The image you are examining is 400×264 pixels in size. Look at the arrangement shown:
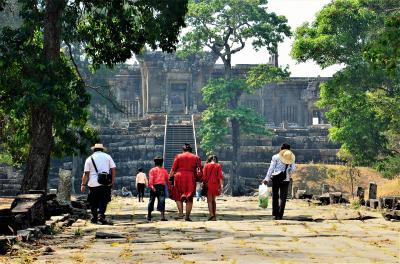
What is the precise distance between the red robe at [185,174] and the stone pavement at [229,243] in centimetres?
90

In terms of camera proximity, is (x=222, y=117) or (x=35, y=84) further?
(x=222, y=117)

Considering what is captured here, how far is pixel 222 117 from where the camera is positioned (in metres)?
48.4

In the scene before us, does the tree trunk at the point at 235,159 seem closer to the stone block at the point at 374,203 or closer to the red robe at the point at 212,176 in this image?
the stone block at the point at 374,203

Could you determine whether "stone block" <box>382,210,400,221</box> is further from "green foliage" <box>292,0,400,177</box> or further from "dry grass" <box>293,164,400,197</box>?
"dry grass" <box>293,164,400,197</box>

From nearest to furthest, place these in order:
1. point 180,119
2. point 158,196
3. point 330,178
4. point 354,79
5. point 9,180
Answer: point 158,196, point 354,79, point 9,180, point 330,178, point 180,119

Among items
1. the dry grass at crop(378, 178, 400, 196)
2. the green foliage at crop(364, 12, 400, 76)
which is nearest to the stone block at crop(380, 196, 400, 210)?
the green foliage at crop(364, 12, 400, 76)

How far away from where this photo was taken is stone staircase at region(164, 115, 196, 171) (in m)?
50.8

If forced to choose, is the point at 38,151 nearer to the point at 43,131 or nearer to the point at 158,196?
the point at 43,131

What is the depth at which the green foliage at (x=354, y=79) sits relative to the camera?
32.9 meters

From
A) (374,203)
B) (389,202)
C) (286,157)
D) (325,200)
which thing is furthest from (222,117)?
(286,157)

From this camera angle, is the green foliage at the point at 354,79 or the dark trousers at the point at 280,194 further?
the green foliage at the point at 354,79

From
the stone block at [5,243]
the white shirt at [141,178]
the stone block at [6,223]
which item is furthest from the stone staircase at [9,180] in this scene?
the stone block at [5,243]

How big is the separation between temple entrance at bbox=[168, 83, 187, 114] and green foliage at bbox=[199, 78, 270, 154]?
12725mm

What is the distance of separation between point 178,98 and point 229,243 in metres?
54.5
